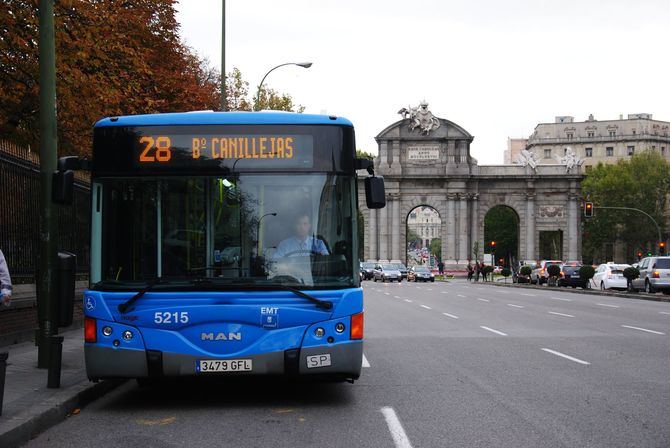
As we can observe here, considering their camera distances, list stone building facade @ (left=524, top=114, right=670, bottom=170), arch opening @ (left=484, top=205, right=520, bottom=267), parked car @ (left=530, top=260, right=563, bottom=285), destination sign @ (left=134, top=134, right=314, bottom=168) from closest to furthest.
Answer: destination sign @ (left=134, top=134, right=314, bottom=168) < parked car @ (left=530, top=260, right=563, bottom=285) < arch opening @ (left=484, top=205, right=520, bottom=267) < stone building facade @ (left=524, top=114, right=670, bottom=170)

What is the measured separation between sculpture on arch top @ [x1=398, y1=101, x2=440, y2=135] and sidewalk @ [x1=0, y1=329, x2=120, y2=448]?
73.5m

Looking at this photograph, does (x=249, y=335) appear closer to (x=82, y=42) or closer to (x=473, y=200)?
(x=82, y=42)

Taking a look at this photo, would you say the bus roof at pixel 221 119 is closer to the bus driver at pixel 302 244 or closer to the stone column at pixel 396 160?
the bus driver at pixel 302 244

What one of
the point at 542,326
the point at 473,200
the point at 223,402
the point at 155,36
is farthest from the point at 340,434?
the point at 473,200

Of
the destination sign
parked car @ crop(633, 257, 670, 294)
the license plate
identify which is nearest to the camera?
the license plate

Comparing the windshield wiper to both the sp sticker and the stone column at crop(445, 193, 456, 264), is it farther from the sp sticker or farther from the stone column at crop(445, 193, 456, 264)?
the stone column at crop(445, 193, 456, 264)

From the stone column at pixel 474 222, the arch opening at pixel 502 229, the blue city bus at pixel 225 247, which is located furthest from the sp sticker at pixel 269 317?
the arch opening at pixel 502 229

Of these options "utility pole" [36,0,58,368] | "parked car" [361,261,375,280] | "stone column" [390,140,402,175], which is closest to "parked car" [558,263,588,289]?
"parked car" [361,261,375,280]

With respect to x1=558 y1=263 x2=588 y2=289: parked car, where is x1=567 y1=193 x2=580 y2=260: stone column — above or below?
above

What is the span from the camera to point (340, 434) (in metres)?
7.91

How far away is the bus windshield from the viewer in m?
9.40

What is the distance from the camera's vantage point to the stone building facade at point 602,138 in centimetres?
14112

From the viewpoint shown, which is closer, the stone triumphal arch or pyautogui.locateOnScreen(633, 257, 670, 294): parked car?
pyautogui.locateOnScreen(633, 257, 670, 294): parked car

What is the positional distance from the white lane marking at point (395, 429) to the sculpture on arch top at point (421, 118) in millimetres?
77008
